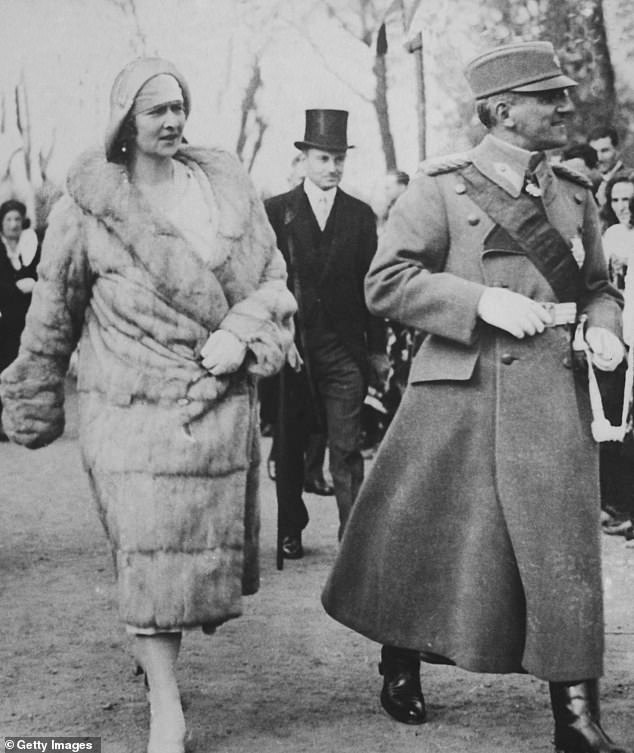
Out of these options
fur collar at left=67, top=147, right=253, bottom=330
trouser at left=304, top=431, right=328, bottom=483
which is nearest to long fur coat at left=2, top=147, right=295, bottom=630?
fur collar at left=67, top=147, right=253, bottom=330

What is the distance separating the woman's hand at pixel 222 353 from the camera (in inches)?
188

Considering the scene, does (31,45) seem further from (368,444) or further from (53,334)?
(53,334)

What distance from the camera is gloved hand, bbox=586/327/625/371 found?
4684mm

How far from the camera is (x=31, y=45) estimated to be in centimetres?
1127

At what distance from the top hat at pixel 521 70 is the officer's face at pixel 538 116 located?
0.03 m

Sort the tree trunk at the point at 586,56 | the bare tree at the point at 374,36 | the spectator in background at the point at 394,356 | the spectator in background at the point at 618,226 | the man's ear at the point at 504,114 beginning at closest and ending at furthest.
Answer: the man's ear at the point at 504,114 → the spectator in background at the point at 618,226 → the tree trunk at the point at 586,56 → the bare tree at the point at 374,36 → the spectator in background at the point at 394,356

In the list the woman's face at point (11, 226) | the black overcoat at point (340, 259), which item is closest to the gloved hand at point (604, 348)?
the black overcoat at point (340, 259)

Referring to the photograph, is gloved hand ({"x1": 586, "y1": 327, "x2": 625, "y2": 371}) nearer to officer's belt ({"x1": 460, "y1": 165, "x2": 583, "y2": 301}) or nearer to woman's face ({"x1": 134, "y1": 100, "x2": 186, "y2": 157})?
officer's belt ({"x1": 460, "y1": 165, "x2": 583, "y2": 301})

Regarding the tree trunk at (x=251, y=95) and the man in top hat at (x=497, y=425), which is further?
the tree trunk at (x=251, y=95)

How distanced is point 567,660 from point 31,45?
7772 mm

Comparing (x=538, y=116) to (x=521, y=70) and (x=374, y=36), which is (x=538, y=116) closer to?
(x=521, y=70)

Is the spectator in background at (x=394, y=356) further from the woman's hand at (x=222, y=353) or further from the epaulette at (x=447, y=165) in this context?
the woman's hand at (x=222, y=353)

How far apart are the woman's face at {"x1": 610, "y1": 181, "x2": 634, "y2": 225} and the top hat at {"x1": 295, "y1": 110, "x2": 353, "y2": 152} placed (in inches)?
58.7

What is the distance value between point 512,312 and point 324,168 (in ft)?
12.1
